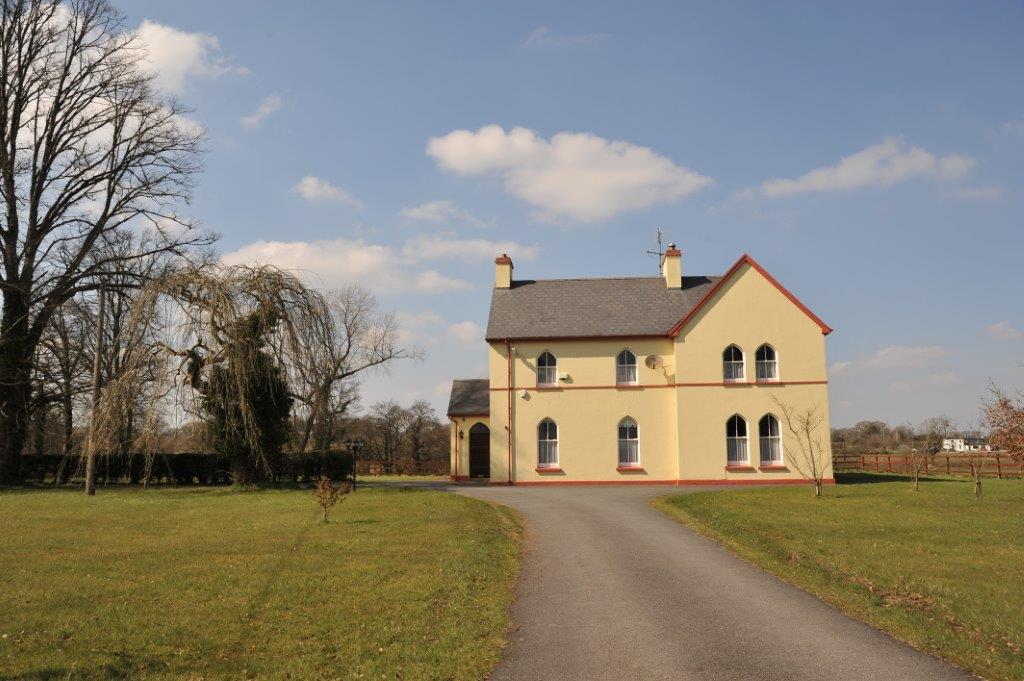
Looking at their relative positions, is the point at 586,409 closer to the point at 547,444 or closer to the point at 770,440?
the point at 547,444

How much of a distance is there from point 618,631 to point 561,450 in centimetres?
2164

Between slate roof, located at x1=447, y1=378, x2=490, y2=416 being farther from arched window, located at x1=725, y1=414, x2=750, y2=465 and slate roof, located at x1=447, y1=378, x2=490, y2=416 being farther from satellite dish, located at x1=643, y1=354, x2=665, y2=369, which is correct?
arched window, located at x1=725, y1=414, x2=750, y2=465

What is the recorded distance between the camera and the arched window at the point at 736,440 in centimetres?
2886

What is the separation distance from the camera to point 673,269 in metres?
32.7

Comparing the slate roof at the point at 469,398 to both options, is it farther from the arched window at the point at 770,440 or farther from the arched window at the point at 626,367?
the arched window at the point at 770,440

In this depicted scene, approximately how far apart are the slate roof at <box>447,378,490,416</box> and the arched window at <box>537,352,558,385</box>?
3825mm

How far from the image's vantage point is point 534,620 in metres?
8.75

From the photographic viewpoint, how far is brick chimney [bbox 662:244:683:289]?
3262 cm

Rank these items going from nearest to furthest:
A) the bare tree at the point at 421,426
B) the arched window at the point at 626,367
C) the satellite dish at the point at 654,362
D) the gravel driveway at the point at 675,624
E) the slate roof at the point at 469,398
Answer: the gravel driveway at the point at 675,624 → the satellite dish at the point at 654,362 → the arched window at the point at 626,367 → the slate roof at the point at 469,398 → the bare tree at the point at 421,426

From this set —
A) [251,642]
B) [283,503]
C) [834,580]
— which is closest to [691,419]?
[283,503]

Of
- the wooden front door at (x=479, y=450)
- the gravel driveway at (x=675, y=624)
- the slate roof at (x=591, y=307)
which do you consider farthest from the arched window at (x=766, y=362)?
the gravel driveway at (x=675, y=624)

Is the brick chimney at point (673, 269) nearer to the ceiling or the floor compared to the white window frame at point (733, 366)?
nearer to the ceiling

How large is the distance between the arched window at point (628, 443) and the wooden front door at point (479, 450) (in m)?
6.37

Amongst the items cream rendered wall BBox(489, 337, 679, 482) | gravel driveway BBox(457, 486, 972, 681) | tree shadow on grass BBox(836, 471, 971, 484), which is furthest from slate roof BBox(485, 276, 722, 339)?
gravel driveway BBox(457, 486, 972, 681)
